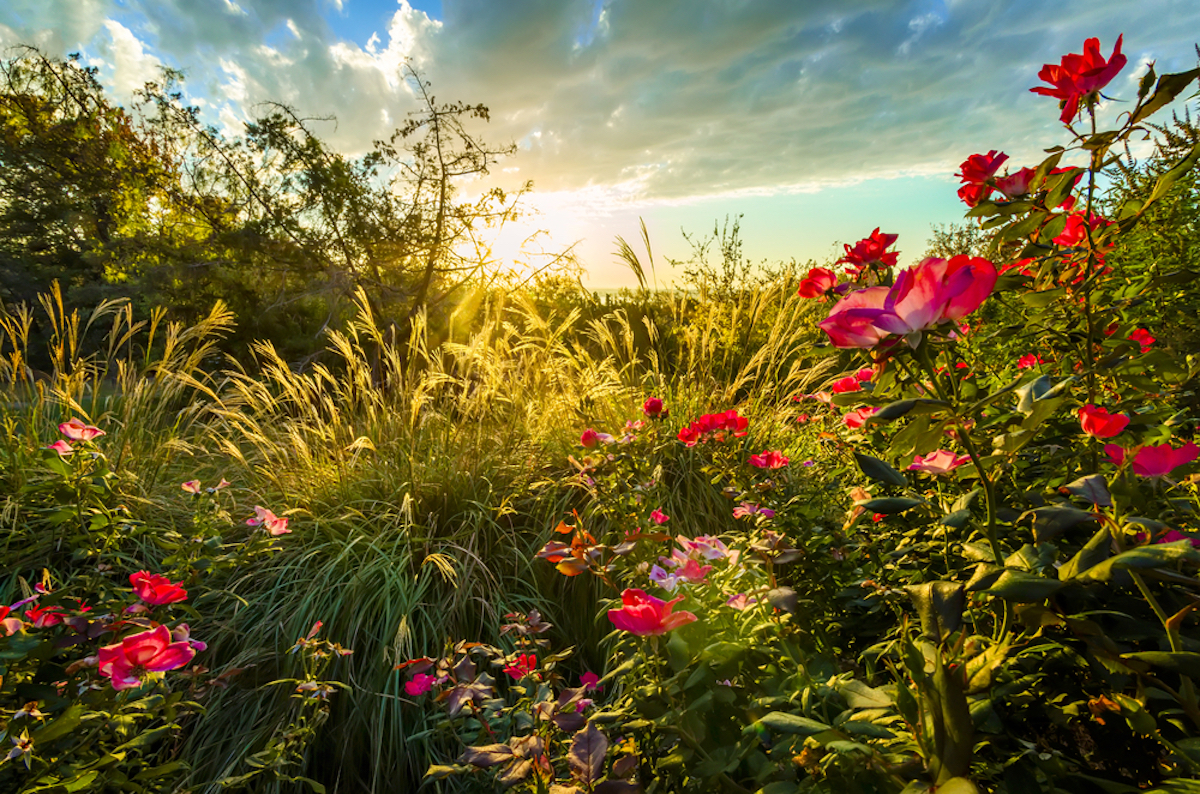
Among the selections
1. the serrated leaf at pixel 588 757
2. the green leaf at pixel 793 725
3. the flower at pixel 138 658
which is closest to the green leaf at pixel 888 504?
the green leaf at pixel 793 725

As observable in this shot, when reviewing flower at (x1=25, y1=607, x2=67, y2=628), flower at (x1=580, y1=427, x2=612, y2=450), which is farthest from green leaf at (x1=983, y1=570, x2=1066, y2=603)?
flower at (x1=25, y1=607, x2=67, y2=628)

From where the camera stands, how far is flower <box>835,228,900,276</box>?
44.3 inches

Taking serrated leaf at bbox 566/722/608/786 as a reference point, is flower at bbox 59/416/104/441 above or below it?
above

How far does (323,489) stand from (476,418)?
75 cm

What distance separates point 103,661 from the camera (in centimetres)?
95

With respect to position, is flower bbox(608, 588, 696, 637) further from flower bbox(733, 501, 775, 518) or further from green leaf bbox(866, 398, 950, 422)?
flower bbox(733, 501, 775, 518)

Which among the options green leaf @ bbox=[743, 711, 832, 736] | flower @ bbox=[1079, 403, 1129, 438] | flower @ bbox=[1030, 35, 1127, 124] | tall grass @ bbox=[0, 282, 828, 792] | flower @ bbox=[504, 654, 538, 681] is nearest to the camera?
green leaf @ bbox=[743, 711, 832, 736]

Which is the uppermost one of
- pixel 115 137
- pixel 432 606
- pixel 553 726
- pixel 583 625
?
pixel 115 137

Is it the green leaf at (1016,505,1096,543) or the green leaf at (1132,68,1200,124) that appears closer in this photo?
the green leaf at (1016,505,1096,543)

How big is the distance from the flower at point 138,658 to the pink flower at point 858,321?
1.18 meters

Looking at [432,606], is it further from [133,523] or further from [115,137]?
[115,137]

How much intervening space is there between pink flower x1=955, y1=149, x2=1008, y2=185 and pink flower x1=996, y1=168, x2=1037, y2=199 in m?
0.02

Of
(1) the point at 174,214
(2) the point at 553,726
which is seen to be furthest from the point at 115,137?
(2) the point at 553,726

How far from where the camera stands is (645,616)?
2.35ft
